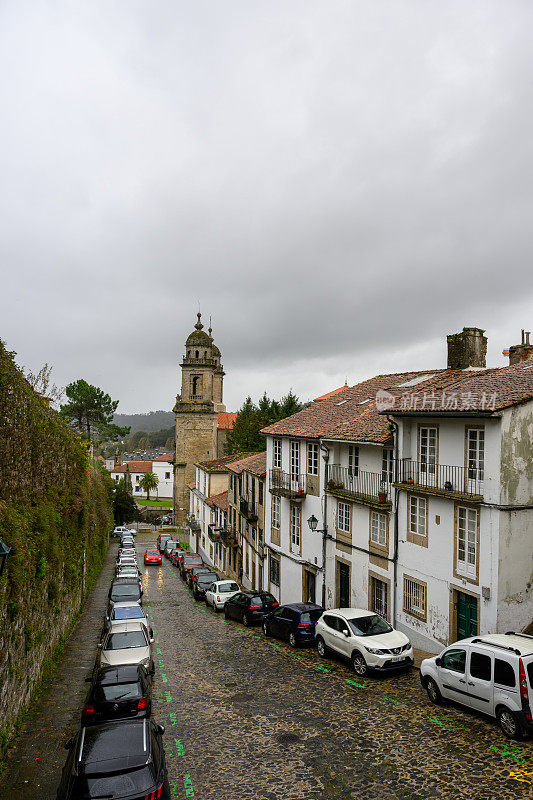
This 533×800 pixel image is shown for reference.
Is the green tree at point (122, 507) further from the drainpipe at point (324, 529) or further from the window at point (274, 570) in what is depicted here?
the drainpipe at point (324, 529)

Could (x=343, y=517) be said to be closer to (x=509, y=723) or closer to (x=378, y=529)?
(x=378, y=529)

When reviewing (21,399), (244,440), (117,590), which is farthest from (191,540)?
(21,399)

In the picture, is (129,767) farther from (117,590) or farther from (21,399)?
(117,590)

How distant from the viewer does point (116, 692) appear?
1134 centimetres

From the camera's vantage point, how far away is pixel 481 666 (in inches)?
432

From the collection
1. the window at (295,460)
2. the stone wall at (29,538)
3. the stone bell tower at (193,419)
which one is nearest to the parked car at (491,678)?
the stone wall at (29,538)

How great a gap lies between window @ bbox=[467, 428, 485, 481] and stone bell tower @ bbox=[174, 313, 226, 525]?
59245 millimetres

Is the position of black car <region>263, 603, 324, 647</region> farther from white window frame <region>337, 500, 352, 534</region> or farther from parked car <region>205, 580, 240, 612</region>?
parked car <region>205, 580, 240, 612</region>

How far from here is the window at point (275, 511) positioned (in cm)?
2761

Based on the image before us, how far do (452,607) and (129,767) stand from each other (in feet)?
36.8

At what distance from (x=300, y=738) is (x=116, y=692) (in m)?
3.93

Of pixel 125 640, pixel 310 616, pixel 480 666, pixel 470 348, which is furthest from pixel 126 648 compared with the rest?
pixel 470 348

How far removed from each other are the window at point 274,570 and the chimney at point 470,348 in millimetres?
13682

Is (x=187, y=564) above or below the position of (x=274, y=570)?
below
